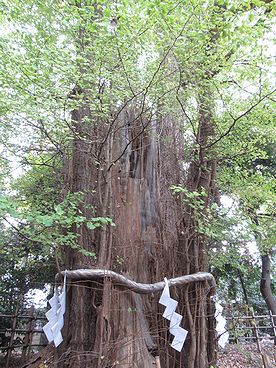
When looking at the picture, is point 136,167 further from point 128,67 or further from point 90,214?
point 128,67

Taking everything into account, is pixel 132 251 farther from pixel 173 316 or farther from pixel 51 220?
pixel 51 220

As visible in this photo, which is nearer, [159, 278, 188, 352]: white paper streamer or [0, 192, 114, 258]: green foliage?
[0, 192, 114, 258]: green foliage

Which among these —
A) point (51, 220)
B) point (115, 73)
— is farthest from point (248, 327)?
point (115, 73)

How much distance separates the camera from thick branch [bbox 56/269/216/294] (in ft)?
10.4

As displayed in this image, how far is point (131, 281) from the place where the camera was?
3488 mm

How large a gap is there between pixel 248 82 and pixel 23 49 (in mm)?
2907

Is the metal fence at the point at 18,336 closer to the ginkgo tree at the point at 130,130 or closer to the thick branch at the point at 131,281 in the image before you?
the ginkgo tree at the point at 130,130

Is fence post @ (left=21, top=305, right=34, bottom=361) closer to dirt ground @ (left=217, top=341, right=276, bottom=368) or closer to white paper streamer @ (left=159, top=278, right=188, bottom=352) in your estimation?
dirt ground @ (left=217, top=341, right=276, bottom=368)

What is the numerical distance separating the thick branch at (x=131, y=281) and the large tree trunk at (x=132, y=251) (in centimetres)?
10

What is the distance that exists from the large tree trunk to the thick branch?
10 cm

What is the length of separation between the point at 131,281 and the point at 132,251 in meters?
0.68

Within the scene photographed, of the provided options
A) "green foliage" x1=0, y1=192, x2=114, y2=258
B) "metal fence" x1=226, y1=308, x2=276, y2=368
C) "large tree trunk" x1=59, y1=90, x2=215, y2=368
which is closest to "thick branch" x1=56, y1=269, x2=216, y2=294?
"large tree trunk" x1=59, y1=90, x2=215, y2=368

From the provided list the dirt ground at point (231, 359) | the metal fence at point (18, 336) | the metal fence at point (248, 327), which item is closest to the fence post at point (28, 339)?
the metal fence at point (18, 336)

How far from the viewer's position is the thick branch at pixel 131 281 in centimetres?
318
